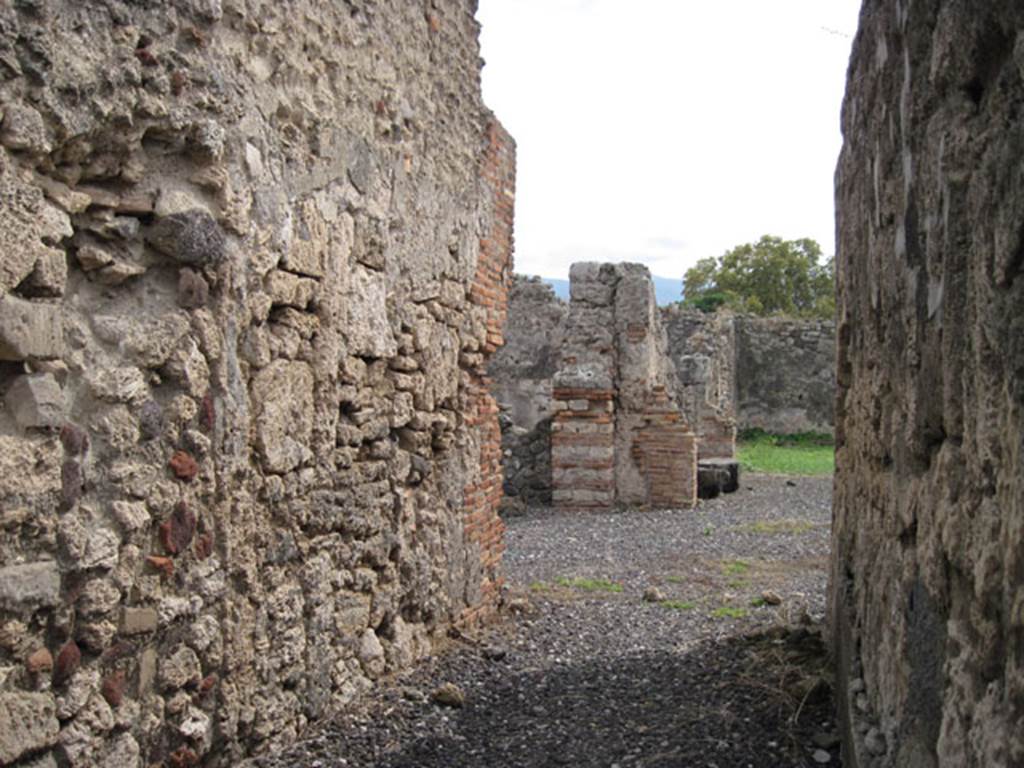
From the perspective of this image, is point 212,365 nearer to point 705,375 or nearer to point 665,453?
point 665,453

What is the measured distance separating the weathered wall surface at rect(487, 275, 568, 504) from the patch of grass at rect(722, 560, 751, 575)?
134 inches

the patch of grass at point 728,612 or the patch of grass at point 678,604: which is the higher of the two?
the patch of grass at point 728,612

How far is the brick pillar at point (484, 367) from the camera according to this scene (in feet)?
18.1

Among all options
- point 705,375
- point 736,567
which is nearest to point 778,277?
point 705,375

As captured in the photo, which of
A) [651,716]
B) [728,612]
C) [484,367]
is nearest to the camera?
[651,716]

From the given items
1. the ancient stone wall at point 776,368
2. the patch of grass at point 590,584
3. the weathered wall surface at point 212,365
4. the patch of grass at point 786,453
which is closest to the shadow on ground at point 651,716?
the weathered wall surface at point 212,365

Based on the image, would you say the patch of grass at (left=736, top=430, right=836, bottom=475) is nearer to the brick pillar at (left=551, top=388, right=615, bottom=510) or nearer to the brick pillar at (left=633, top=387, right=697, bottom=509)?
the brick pillar at (left=633, top=387, right=697, bottom=509)

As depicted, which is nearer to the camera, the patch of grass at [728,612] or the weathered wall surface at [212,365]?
the weathered wall surface at [212,365]

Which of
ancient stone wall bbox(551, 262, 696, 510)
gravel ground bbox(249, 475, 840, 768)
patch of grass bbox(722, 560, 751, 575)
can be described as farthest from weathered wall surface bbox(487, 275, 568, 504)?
gravel ground bbox(249, 475, 840, 768)

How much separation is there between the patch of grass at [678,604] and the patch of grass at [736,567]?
3.88 ft

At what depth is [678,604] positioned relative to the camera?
6.41m

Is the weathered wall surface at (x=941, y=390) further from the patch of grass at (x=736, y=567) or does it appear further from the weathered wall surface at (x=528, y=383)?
the weathered wall surface at (x=528, y=383)

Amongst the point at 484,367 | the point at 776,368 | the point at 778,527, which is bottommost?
the point at 778,527

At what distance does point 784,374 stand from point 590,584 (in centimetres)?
1609
